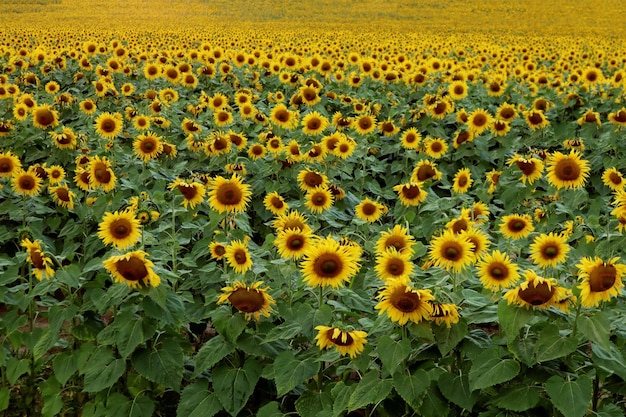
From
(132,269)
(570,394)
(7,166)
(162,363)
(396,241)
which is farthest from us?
(7,166)

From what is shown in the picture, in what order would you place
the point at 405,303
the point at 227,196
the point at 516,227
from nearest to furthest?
the point at 405,303
the point at 516,227
the point at 227,196

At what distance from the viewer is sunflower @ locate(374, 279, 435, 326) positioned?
108 inches

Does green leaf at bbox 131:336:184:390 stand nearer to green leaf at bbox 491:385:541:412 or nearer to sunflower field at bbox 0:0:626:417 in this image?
sunflower field at bbox 0:0:626:417

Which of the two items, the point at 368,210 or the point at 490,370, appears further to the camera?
the point at 368,210

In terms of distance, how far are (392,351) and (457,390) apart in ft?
1.18

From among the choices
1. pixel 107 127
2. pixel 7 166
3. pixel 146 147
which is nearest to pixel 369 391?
pixel 7 166

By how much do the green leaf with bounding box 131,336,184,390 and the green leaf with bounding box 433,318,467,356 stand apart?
4.25 ft

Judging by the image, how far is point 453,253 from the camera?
3.15 m

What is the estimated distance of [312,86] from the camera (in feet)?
28.3

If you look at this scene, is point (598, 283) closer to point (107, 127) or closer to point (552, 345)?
point (552, 345)

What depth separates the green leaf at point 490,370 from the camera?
268 cm

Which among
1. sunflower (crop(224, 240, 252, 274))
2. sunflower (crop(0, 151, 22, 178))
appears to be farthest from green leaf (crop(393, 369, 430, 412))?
sunflower (crop(0, 151, 22, 178))

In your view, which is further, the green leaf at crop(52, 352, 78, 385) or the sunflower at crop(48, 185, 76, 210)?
the sunflower at crop(48, 185, 76, 210)

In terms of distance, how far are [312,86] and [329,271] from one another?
580cm
